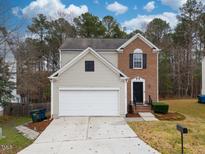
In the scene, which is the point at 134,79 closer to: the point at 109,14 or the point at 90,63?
the point at 90,63

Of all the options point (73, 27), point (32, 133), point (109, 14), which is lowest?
point (32, 133)

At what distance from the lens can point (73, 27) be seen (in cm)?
4253

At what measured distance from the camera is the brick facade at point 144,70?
25.2m

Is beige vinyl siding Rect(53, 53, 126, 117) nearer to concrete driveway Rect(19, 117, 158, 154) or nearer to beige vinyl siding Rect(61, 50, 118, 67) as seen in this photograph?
concrete driveway Rect(19, 117, 158, 154)

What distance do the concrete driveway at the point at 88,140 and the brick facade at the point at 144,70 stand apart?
8.63 meters

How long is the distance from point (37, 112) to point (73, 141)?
8810 mm

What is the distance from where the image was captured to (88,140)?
12.5 m

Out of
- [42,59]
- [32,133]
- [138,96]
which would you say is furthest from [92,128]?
[42,59]

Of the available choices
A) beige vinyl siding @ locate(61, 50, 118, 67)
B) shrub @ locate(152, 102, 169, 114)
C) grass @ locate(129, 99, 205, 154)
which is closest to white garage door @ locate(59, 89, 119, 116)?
shrub @ locate(152, 102, 169, 114)

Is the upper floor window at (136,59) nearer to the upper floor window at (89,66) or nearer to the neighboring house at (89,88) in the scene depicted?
the neighboring house at (89,88)

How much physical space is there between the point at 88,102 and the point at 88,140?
330 inches

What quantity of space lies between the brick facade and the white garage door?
4.65 metres

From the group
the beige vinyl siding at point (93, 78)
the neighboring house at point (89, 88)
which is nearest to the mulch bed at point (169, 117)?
the neighboring house at point (89, 88)

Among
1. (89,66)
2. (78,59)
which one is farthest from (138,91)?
(78,59)
